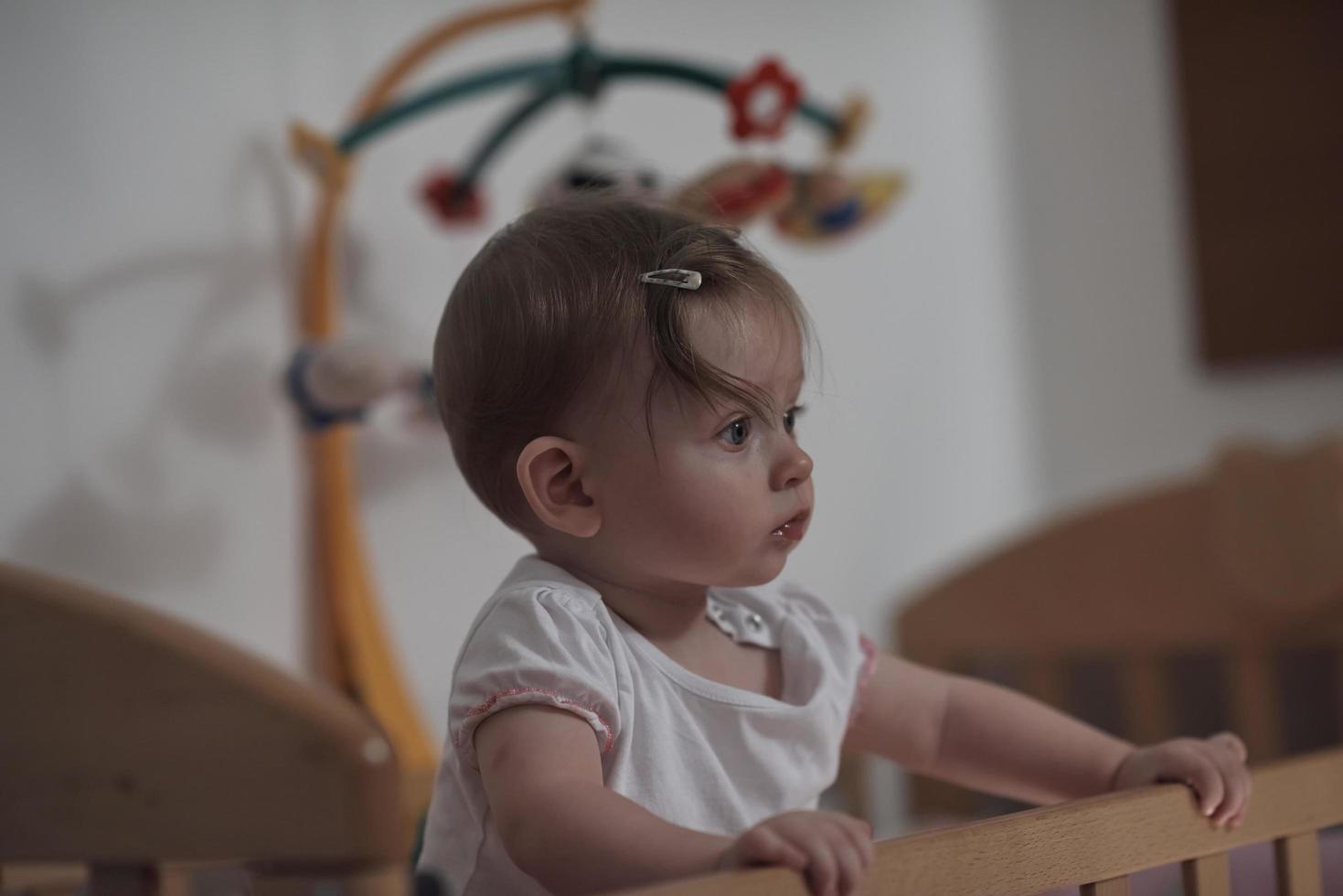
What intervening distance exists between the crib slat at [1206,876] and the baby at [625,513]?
0.06ft

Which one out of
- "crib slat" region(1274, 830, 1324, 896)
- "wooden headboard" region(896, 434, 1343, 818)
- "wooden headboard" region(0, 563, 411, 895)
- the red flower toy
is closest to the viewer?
"wooden headboard" region(0, 563, 411, 895)

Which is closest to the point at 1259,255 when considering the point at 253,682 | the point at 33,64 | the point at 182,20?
the point at 182,20

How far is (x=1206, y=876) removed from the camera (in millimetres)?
651

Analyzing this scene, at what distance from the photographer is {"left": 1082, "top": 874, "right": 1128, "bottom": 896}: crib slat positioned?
598mm

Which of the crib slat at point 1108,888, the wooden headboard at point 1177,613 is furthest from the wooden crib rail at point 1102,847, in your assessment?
the wooden headboard at point 1177,613

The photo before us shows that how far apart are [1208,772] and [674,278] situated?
0.34m

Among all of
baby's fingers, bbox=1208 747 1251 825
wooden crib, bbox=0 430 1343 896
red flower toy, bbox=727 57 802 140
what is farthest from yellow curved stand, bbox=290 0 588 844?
baby's fingers, bbox=1208 747 1251 825

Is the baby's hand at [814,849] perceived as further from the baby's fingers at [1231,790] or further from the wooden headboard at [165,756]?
the baby's fingers at [1231,790]

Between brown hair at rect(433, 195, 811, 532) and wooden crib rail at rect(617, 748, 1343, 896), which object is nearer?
wooden crib rail at rect(617, 748, 1343, 896)

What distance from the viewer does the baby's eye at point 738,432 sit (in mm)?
621

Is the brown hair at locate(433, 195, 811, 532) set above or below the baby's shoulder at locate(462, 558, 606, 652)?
above

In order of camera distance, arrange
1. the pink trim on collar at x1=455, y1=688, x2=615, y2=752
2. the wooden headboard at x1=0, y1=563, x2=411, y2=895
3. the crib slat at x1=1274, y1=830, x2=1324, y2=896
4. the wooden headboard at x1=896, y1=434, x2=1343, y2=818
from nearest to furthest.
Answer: the wooden headboard at x1=0, y1=563, x2=411, y2=895 → the pink trim on collar at x1=455, y1=688, x2=615, y2=752 → the crib slat at x1=1274, y1=830, x2=1324, y2=896 → the wooden headboard at x1=896, y1=434, x2=1343, y2=818

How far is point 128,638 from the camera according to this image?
0.50 metres

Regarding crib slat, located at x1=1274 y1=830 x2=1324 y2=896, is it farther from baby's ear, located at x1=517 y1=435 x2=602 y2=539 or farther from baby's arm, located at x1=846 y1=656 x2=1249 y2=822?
baby's ear, located at x1=517 y1=435 x2=602 y2=539
